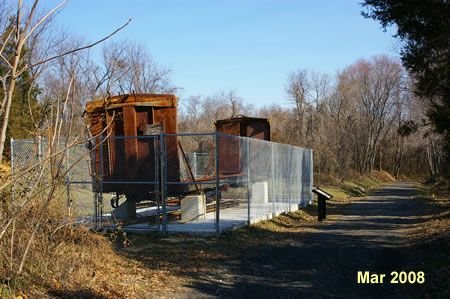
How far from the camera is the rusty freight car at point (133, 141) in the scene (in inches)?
474

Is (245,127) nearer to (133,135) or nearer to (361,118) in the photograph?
(133,135)

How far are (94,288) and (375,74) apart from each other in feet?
196

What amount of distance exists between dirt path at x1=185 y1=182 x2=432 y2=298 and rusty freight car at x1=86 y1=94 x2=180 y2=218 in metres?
4.01

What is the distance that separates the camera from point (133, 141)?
473 inches

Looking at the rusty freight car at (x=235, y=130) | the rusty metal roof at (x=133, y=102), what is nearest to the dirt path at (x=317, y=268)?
the rusty metal roof at (x=133, y=102)

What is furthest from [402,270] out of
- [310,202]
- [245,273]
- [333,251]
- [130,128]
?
[310,202]

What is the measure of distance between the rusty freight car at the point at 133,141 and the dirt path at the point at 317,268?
4.01 meters

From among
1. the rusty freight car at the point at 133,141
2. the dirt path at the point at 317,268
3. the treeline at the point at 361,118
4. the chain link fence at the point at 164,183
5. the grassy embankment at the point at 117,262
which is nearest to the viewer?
the grassy embankment at the point at 117,262

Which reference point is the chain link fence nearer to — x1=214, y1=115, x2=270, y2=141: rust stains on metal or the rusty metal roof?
the rusty metal roof

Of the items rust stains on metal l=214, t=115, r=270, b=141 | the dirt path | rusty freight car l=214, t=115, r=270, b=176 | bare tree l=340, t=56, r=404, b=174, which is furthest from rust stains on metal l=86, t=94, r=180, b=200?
bare tree l=340, t=56, r=404, b=174

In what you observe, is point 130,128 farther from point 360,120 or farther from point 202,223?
point 360,120

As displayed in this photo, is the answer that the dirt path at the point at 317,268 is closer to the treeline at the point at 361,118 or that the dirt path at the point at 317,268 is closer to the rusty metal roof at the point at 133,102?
the rusty metal roof at the point at 133,102

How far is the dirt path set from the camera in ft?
21.6

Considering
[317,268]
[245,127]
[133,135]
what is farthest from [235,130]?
[317,268]
